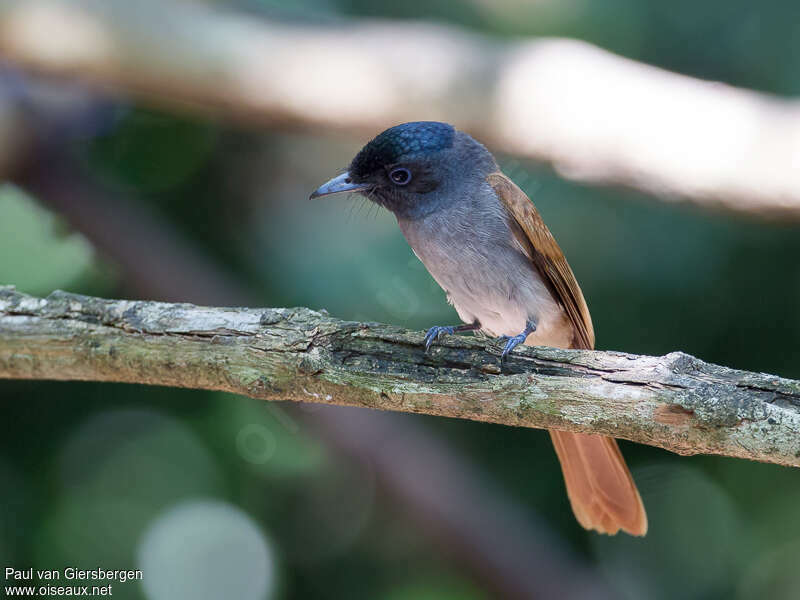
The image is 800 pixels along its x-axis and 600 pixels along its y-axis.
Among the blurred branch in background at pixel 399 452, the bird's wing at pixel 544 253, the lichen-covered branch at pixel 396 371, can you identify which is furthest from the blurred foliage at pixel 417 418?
the lichen-covered branch at pixel 396 371

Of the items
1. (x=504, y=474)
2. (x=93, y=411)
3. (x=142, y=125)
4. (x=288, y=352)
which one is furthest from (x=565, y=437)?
(x=142, y=125)

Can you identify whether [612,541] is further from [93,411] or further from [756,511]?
[93,411]

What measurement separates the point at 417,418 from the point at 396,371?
1.87m

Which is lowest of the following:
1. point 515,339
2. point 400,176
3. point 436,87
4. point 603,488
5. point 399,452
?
point 399,452

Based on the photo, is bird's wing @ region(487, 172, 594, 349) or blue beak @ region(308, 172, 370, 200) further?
bird's wing @ region(487, 172, 594, 349)

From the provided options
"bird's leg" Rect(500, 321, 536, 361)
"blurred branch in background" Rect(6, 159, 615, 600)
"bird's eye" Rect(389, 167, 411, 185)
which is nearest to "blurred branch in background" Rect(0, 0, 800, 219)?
"blurred branch in background" Rect(6, 159, 615, 600)

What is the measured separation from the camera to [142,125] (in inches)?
167

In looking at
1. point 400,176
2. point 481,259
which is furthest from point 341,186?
point 481,259

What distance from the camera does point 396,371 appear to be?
7.08 ft

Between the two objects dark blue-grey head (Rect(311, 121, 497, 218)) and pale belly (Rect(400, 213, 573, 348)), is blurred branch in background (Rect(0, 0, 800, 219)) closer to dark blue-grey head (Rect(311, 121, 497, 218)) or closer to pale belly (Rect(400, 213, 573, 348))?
→ dark blue-grey head (Rect(311, 121, 497, 218))

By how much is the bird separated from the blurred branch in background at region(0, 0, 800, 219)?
55 cm

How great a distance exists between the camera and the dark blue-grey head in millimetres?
3020

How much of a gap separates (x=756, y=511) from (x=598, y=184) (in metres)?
1.63

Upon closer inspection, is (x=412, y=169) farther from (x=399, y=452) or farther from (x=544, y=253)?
(x=399, y=452)
